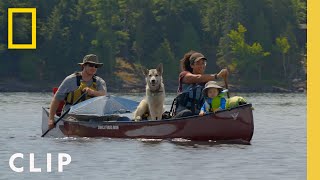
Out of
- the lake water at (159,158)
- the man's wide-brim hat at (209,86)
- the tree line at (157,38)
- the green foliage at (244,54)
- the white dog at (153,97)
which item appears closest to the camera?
the lake water at (159,158)

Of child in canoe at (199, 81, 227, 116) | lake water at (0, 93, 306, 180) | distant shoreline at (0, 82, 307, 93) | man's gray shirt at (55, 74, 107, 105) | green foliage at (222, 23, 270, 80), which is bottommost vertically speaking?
distant shoreline at (0, 82, 307, 93)

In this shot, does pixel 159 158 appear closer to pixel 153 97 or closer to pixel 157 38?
pixel 153 97

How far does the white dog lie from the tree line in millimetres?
97079

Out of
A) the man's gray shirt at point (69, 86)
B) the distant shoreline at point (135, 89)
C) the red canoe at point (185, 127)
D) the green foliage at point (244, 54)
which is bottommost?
the distant shoreline at point (135, 89)

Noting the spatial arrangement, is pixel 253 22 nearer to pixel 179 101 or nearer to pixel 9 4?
pixel 9 4

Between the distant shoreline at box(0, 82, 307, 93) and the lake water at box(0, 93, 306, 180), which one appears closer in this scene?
the lake water at box(0, 93, 306, 180)

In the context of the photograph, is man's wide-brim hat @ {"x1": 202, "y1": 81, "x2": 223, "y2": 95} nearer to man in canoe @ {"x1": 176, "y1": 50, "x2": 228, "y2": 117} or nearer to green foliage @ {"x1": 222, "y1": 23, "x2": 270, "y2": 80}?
man in canoe @ {"x1": 176, "y1": 50, "x2": 228, "y2": 117}

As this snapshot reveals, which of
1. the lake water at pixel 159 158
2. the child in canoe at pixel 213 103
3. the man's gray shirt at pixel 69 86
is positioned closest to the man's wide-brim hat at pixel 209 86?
the child in canoe at pixel 213 103

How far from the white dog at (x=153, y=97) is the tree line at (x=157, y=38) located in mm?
97079

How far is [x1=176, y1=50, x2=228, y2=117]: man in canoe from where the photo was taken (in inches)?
1105

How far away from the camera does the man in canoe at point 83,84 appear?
2906 cm

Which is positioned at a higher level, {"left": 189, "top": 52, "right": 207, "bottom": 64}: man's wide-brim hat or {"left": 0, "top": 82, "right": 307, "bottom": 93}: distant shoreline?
{"left": 189, "top": 52, "right": 207, "bottom": 64}: man's wide-brim hat

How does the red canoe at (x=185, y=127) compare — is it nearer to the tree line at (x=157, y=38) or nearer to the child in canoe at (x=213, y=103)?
the child in canoe at (x=213, y=103)

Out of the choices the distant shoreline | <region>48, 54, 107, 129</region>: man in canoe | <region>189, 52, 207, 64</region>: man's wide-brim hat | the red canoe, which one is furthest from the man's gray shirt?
the distant shoreline
